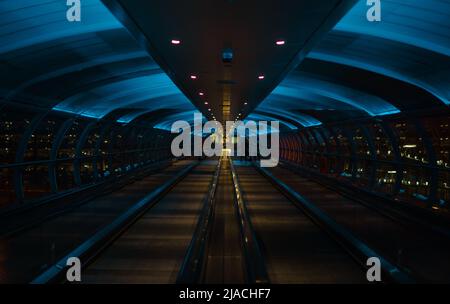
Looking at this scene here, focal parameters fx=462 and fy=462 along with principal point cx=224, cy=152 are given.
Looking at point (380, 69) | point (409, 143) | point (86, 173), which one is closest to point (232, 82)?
point (380, 69)

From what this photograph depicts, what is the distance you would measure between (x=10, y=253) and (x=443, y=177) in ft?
26.3

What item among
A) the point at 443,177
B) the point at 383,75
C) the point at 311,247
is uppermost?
the point at 383,75

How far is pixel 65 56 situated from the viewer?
28.8 feet

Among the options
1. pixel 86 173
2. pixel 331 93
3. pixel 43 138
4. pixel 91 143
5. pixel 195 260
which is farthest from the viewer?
pixel 91 143

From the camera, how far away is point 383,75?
10.3 metres

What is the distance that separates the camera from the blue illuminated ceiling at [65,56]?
672 centimetres

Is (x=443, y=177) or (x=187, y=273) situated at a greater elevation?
(x=443, y=177)

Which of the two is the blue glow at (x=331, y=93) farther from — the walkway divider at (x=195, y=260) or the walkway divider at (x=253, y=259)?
the walkway divider at (x=195, y=260)

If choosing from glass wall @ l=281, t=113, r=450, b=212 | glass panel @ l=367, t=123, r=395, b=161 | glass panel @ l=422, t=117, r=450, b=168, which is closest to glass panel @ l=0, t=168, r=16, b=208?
glass wall @ l=281, t=113, r=450, b=212

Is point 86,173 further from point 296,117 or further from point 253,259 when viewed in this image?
point 296,117

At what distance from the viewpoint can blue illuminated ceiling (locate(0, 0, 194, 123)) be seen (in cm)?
672
